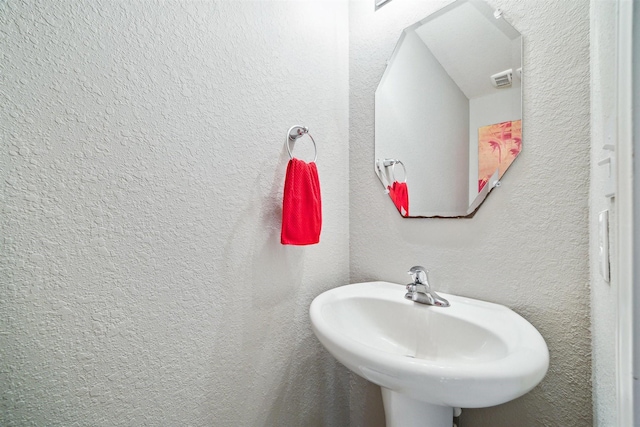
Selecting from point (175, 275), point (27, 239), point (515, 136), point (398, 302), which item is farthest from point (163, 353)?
point (515, 136)

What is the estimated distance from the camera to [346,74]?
1.20 m

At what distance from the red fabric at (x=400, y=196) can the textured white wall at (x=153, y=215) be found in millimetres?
405

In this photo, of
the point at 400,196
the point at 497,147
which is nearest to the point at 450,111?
the point at 497,147

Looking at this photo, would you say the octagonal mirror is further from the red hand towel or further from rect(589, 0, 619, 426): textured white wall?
the red hand towel

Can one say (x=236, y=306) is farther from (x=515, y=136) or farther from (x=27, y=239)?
(x=515, y=136)

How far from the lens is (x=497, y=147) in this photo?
32.3 inches

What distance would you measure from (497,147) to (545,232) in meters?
0.28

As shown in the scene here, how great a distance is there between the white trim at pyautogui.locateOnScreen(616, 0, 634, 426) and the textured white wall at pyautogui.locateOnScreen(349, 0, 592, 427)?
0.54 metres

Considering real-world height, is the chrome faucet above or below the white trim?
below

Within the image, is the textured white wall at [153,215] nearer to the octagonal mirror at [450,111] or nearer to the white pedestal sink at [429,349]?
the white pedestal sink at [429,349]

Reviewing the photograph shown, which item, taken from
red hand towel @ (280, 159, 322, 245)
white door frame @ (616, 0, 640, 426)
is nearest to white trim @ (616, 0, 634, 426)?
white door frame @ (616, 0, 640, 426)

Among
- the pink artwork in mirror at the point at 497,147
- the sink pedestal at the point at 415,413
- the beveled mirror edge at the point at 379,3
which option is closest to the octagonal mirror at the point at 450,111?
the pink artwork in mirror at the point at 497,147

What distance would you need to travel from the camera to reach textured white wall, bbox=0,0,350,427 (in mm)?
516

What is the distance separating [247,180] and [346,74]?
0.73 metres
